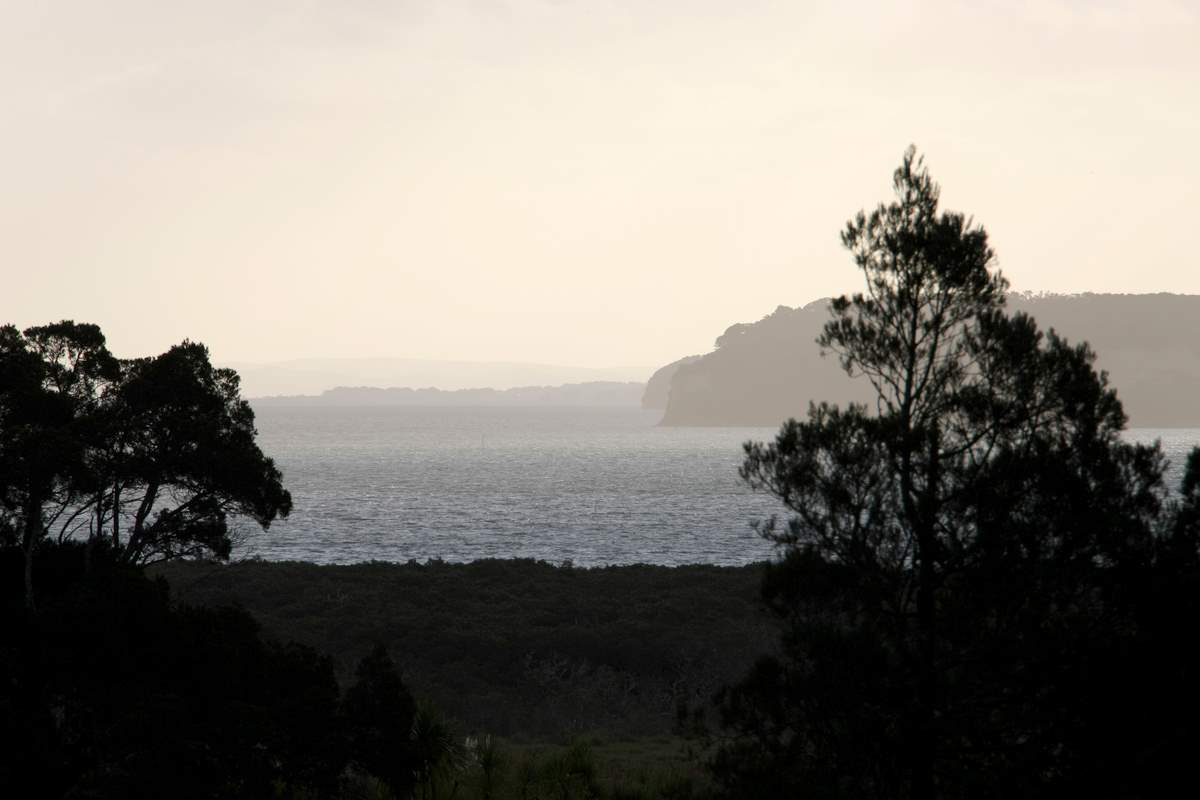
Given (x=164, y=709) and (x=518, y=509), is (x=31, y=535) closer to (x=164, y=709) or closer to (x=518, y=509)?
(x=164, y=709)

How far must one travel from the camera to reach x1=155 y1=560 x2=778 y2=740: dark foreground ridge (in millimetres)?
26906

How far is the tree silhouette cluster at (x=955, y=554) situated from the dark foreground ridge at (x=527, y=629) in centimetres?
1188

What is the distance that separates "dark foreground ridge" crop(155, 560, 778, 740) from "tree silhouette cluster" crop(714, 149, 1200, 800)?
39.0ft

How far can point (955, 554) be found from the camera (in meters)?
11.8

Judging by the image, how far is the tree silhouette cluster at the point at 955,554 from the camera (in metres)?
11.2

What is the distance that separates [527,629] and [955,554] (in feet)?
76.0

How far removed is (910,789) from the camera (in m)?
11.8

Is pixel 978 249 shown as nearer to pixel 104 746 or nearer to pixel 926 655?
pixel 926 655

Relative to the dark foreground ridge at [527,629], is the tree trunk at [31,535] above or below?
above

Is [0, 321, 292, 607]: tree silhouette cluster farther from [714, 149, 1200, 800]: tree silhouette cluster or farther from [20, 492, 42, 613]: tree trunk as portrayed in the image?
[714, 149, 1200, 800]: tree silhouette cluster

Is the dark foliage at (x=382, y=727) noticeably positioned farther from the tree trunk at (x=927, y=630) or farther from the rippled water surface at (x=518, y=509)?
the rippled water surface at (x=518, y=509)

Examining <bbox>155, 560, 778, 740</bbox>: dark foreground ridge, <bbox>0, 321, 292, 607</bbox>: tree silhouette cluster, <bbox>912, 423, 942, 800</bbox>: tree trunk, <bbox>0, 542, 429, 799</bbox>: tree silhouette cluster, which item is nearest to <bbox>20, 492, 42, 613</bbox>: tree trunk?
<bbox>0, 321, 292, 607</bbox>: tree silhouette cluster

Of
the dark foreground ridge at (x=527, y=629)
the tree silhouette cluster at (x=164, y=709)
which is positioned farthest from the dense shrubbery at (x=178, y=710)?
the dark foreground ridge at (x=527, y=629)

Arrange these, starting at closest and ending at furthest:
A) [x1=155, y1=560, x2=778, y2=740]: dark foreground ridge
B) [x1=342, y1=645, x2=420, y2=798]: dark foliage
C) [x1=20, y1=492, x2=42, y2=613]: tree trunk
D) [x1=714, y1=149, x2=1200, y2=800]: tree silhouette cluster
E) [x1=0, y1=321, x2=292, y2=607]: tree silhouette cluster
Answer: [x1=714, y1=149, x2=1200, y2=800]: tree silhouette cluster → [x1=342, y1=645, x2=420, y2=798]: dark foliage → [x1=20, y1=492, x2=42, y2=613]: tree trunk → [x1=0, y1=321, x2=292, y2=607]: tree silhouette cluster → [x1=155, y1=560, x2=778, y2=740]: dark foreground ridge
